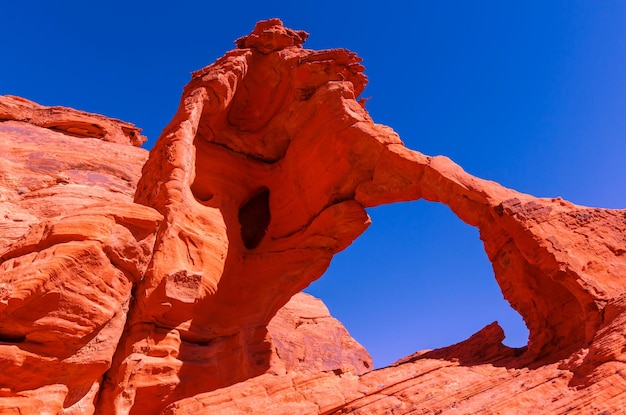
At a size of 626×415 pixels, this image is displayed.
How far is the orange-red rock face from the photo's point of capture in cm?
864

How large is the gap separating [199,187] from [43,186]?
17.0 feet

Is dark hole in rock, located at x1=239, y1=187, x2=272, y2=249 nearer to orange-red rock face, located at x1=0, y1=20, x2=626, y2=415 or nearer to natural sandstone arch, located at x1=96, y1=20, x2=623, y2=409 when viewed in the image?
orange-red rock face, located at x1=0, y1=20, x2=626, y2=415

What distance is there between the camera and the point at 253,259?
50.0 feet

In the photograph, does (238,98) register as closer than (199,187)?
No

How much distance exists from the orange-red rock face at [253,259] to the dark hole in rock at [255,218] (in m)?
0.09

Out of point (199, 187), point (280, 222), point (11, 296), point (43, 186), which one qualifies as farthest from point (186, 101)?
point (11, 296)

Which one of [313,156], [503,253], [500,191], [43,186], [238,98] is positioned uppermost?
[238,98]

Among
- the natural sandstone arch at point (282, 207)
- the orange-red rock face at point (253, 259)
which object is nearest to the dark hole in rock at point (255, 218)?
the orange-red rock face at point (253, 259)

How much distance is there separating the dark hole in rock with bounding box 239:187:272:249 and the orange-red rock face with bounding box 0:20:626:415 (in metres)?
0.09

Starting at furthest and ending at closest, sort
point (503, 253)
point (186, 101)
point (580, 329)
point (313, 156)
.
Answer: point (313, 156) → point (186, 101) → point (503, 253) → point (580, 329)

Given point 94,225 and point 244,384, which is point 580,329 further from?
point 94,225

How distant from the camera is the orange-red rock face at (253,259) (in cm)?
864

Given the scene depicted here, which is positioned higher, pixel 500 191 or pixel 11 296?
pixel 500 191

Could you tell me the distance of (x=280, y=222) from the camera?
52.9 feet
